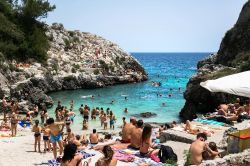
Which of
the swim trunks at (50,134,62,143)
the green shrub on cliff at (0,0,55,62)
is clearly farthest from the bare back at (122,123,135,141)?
the green shrub on cliff at (0,0,55,62)

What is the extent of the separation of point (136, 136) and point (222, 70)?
19.9 m

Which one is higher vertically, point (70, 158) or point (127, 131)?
point (70, 158)

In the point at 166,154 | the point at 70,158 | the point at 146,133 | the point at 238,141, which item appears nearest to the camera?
the point at 70,158

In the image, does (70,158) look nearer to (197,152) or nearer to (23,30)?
(197,152)

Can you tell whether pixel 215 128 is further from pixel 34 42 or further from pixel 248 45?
pixel 34 42

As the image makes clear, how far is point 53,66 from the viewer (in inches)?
2170

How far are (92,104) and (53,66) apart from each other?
14437mm

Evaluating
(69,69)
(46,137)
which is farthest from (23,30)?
(46,137)

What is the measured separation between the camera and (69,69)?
5847 centimetres

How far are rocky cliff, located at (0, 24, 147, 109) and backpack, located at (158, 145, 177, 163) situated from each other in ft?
89.3

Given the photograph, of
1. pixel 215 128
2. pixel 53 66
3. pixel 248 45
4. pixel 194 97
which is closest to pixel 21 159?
pixel 215 128

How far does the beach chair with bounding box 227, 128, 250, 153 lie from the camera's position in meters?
10.8

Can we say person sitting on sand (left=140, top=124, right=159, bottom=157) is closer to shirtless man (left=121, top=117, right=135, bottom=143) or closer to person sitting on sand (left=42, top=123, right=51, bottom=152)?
shirtless man (left=121, top=117, right=135, bottom=143)

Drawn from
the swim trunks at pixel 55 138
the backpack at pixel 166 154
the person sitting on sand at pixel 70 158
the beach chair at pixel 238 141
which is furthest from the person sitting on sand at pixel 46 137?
the beach chair at pixel 238 141
